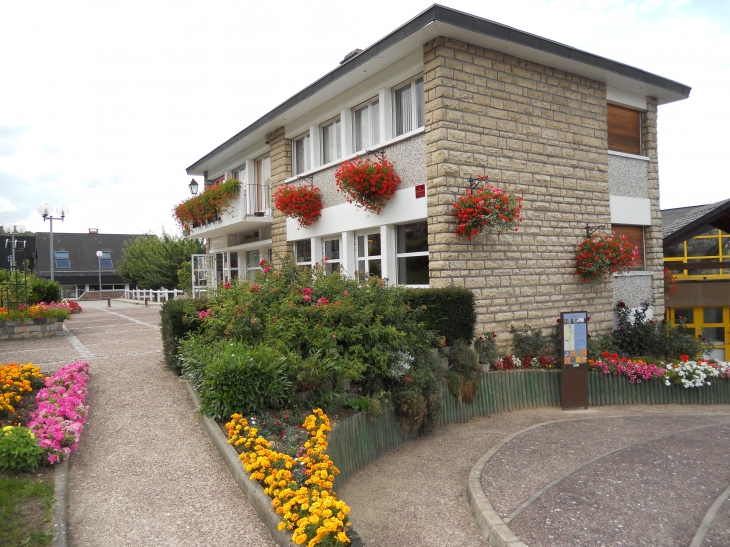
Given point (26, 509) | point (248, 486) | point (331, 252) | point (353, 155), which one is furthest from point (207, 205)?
point (26, 509)

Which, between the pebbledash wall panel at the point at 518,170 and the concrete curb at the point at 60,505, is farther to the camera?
the pebbledash wall panel at the point at 518,170

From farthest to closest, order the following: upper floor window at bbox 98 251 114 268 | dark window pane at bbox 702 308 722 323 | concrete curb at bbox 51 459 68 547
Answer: upper floor window at bbox 98 251 114 268 → dark window pane at bbox 702 308 722 323 → concrete curb at bbox 51 459 68 547

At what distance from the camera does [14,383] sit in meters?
6.82

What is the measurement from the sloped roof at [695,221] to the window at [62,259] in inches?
1838

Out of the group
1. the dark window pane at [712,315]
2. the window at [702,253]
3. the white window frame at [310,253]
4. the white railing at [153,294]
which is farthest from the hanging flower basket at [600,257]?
the white railing at [153,294]

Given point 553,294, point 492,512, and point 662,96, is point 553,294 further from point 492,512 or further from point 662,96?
A: point 492,512

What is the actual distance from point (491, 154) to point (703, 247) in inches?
370

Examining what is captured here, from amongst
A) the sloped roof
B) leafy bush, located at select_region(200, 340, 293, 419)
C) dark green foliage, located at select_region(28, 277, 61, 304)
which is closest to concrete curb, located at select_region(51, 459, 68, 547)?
leafy bush, located at select_region(200, 340, 293, 419)

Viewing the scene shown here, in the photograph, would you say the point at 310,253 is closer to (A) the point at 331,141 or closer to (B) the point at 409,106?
(A) the point at 331,141

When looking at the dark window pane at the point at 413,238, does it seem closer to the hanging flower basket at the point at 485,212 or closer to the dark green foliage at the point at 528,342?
the hanging flower basket at the point at 485,212

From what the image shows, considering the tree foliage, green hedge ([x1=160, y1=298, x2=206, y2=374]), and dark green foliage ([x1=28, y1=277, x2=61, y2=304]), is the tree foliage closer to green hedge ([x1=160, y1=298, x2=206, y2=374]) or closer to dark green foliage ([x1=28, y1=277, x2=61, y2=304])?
dark green foliage ([x1=28, y1=277, x2=61, y2=304])

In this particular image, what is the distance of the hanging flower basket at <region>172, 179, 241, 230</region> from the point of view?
16438mm

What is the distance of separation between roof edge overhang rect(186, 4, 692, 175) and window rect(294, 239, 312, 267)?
3.16 m

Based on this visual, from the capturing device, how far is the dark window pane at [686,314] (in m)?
15.6
